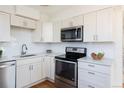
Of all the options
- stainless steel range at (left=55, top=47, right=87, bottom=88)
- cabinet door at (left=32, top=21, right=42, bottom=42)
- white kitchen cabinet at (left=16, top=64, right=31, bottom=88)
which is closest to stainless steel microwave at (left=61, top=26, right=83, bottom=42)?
stainless steel range at (left=55, top=47, right=87, bottom=88)

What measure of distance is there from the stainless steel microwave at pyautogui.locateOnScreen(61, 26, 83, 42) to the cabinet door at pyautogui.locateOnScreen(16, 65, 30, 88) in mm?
1371

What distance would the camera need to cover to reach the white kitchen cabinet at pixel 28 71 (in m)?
2.60

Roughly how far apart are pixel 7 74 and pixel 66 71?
142cm

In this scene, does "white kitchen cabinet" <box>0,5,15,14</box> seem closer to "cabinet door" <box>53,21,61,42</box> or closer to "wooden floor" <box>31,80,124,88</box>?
"cabinet door" <box>53,21,61,42</box>

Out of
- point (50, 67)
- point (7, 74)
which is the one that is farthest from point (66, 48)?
point (7, 74)

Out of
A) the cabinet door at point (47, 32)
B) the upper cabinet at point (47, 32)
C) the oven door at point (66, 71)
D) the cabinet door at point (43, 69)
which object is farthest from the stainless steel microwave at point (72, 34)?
the cabinet door at point (43, 69)

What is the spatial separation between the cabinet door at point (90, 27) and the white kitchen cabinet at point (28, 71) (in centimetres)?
160

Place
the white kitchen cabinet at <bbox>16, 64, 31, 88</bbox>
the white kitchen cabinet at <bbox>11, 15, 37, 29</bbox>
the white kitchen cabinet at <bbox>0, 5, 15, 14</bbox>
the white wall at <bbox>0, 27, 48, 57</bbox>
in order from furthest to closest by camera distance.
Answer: the white wall at <bbox>0, 27, 48, 57</bbox> < the white kitchen cabinet at <bbox>11, 15, 37, 29</bbox> < the white kitchen cabinet at <bbox>16, 64, 31, 88</bbox> < the white kitchen cabinet at <bbox>0, 5, 15, 14</bbox>

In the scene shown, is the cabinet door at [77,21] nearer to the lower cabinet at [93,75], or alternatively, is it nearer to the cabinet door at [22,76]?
the lower cabinet at [93,75]

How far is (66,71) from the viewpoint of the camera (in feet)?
8.89

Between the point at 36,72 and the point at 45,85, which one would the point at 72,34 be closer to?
the point at 36,72

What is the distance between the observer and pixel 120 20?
2438 millimetres

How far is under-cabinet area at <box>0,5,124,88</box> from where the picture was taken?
2.31m
